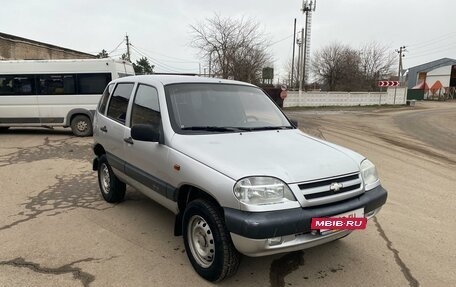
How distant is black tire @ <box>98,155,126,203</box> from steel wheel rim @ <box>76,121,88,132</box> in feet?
25.2

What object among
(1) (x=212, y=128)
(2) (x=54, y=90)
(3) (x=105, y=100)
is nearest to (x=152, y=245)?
(1) (x=212, y=128)

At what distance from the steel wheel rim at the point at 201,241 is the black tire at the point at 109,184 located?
213cm

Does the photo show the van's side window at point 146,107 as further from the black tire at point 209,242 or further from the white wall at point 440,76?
the white wall at point 440,76

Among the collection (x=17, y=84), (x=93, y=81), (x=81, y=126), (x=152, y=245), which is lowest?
(x=152, y=245)

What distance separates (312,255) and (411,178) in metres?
4.52

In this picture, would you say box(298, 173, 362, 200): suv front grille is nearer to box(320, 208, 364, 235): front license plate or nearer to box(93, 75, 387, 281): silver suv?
box(93, 75, 387, 281): silver suv

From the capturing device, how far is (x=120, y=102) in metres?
5.00

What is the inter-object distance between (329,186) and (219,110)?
5.17ft

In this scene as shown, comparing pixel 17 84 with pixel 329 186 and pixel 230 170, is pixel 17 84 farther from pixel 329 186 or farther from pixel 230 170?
pixel 329 186

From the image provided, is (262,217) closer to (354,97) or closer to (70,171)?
(70,171)

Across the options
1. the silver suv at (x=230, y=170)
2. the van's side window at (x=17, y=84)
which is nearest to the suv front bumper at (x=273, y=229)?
the silver suv at (x=230, y=170)

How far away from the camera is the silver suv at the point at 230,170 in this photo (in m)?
2.90

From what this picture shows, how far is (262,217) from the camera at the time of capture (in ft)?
9.25

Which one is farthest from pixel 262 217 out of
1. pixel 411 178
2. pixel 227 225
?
pixel 411 178
